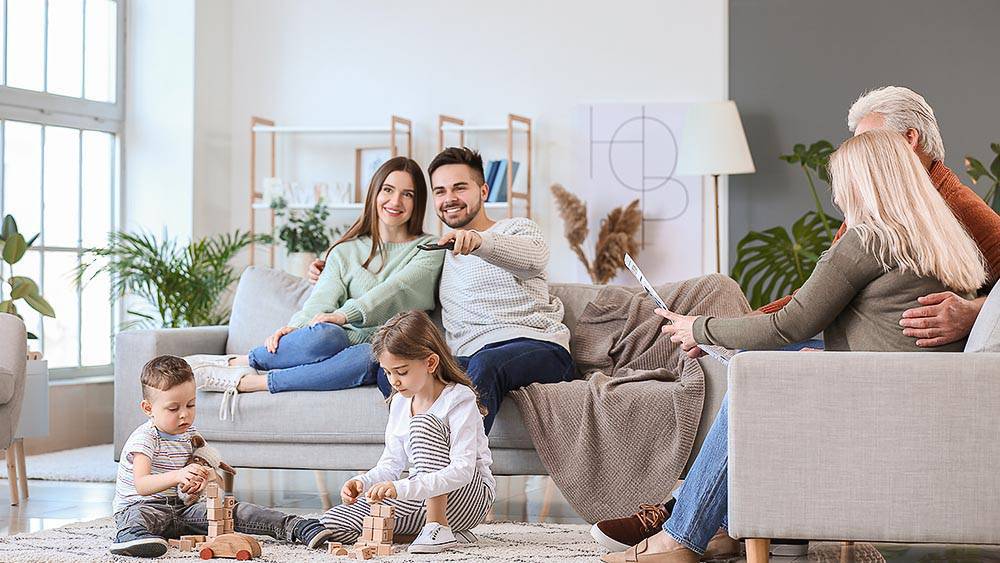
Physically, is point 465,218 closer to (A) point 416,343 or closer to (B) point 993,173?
(A) point 416,343

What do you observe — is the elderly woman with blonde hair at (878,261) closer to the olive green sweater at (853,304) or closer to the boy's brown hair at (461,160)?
the olive green sweater at (853,304)

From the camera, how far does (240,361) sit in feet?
13.0

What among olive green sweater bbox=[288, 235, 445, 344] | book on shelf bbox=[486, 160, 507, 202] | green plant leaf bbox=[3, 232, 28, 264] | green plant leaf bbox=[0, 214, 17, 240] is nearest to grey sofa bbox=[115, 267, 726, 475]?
olive green sweater bbox=[288, 235, 445, 344]

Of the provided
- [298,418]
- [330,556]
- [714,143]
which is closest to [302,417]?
[298,418]

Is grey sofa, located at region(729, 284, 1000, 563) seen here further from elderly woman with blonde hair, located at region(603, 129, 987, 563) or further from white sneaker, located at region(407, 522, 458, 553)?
white sneaker, located at region(407, 522, 458, 553)

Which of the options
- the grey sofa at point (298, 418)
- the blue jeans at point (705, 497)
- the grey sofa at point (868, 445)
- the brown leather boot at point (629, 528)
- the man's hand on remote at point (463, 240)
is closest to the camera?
the grey sofa at point (868, 445)

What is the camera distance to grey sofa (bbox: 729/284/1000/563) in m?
2.24

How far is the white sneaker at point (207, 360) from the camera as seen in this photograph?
3834 millimetres

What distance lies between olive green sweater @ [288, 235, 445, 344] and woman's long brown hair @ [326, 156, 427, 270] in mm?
23

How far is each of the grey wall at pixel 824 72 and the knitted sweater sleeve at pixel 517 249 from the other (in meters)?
2.70

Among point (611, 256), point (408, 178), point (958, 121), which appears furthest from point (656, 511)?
point (958, 121)

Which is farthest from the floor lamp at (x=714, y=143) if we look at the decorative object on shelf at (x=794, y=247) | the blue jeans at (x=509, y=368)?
the blue jeans at (x=509, y=368)

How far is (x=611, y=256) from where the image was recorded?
6.08 m

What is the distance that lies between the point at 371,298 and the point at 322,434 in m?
0.47
